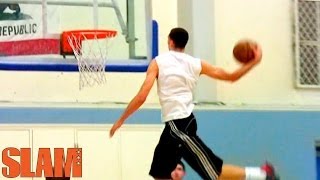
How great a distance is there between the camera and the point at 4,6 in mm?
7824

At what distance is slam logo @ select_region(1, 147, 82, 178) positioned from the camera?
785 cm

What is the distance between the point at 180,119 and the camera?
20.4ft

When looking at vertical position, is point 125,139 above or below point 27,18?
below

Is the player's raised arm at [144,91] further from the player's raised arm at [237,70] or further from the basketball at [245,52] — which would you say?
the basketball at [245,52]

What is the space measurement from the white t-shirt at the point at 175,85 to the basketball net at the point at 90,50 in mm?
1657

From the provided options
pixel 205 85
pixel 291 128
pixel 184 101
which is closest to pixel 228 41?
Answer: pixel 205 85

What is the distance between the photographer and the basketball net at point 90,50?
7.88m

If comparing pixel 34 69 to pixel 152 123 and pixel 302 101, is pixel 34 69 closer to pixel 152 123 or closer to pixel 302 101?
pixel 152 123

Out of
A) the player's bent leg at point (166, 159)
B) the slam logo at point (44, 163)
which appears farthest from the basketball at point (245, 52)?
the slam logo at point (44, 163)

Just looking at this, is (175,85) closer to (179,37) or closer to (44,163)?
(179,37)

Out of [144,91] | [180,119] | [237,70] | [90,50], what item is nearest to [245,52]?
[237,70]

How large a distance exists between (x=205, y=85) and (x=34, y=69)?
1822mm

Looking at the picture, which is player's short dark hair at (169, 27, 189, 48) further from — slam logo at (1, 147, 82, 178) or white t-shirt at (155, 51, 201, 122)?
slam logo at (1, 147, 82, 178)

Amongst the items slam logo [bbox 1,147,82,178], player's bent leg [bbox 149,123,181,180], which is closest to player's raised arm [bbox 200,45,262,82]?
player's bent leg [bbox 149,123,181,180]
